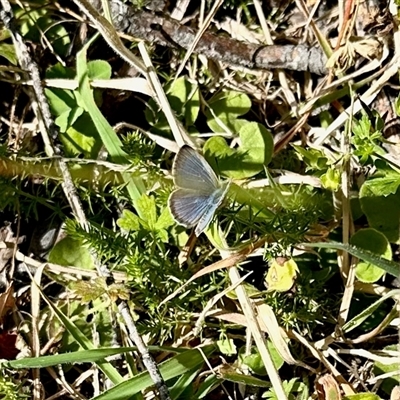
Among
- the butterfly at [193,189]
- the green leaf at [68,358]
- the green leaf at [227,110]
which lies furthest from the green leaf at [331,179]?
the green leaf at [68,358]

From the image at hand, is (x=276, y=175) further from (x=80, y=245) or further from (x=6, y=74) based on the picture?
(x=6, y=74)

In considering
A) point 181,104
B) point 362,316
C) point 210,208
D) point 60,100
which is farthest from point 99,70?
point 362,316

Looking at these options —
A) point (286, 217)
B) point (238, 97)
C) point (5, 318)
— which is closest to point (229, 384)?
point (286, 217)

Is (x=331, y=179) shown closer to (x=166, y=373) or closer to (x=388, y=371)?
(x=388, y=371)

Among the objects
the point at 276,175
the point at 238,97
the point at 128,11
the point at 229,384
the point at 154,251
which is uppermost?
the point at 128,11

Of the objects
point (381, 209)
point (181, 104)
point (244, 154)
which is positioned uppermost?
point (181, 104)

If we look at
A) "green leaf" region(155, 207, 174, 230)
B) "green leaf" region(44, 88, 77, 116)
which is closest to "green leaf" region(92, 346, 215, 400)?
"green leaf" region(155, 207, 174, 230)
